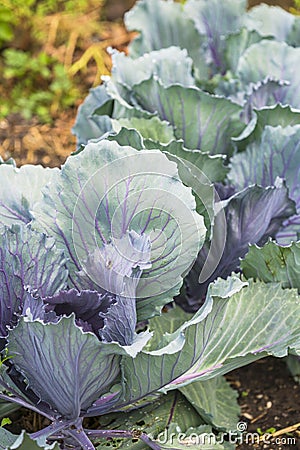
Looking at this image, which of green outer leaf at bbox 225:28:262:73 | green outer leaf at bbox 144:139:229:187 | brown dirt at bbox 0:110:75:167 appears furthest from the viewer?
brown dirt at bbox 0:110:75:167

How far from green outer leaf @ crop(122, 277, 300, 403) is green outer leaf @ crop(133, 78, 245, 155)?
0.61 metres

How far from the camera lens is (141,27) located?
2537mm

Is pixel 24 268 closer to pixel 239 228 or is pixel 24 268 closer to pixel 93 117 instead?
pixel 239 228

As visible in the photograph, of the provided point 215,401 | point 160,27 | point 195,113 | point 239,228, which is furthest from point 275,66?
point 215,401

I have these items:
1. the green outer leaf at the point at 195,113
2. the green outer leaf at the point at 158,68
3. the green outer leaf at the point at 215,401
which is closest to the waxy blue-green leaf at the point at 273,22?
the green outer leaf at the point at 158,68

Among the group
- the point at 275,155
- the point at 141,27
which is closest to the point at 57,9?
the point at 141,27

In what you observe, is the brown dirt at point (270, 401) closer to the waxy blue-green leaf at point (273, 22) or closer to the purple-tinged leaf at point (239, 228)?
the purple-tinged leaf at point (239, 228)

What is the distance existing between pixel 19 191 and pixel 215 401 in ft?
2.61

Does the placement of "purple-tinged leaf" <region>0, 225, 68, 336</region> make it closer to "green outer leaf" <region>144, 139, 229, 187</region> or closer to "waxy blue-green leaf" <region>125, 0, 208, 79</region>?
"green outer leaf" <region>144, 139, 229, 187</region>

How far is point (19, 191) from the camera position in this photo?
1763 millimetres

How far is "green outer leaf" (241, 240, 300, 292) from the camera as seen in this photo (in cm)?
176

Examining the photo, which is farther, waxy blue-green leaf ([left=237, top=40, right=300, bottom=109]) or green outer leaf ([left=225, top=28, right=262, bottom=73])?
green outer leaf ([left=225, top=28, right=262, bottom=73])

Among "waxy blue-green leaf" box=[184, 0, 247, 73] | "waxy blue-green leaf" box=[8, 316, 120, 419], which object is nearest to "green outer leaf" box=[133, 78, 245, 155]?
"waxy blue-green leaf" box=[184, 0, 247, 73]

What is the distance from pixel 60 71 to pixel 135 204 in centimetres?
220
